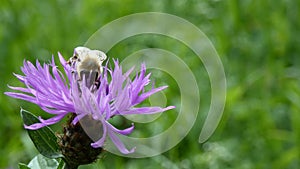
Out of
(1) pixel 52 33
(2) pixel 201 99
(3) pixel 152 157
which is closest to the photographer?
(3) pixel 152 157

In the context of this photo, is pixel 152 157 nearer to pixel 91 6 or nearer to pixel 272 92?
pixel 272 92

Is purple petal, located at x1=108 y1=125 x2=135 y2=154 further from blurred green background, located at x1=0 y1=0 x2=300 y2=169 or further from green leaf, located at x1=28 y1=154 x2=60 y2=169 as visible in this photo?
blurred green background, located at x1=0 y1=0 x2=300 y2=169

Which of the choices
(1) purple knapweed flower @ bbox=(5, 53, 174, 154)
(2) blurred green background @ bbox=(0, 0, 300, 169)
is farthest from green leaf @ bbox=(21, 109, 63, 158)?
(2) blurred green background @ bbox=(0, 0, 300, 169)

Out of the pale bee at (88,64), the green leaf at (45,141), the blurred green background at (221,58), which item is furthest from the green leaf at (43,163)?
the blurred green background at (221,58)

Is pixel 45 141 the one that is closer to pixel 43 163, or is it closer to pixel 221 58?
pixel 43 163

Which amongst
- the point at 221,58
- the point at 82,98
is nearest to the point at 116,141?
the point at 82,98

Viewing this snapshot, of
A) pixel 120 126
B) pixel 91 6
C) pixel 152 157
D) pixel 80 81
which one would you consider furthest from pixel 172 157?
pixel 80 81
